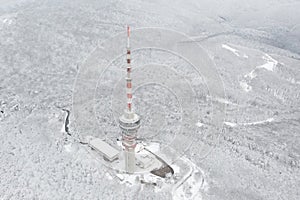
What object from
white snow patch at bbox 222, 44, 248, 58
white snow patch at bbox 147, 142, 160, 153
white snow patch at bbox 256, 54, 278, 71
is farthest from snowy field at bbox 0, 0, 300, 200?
white snow patch at bbox 147, 142, 160, 153

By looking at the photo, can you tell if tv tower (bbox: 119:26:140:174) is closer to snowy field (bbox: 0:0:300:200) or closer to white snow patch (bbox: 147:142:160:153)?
snowy field (bbox: 0:0:300:200)

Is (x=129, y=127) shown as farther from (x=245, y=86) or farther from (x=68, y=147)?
(x=245, y=86)

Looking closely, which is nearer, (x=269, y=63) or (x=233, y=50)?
(x=269, y=63)

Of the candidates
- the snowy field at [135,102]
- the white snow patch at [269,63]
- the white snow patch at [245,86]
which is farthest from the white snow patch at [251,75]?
the white snow patch at [269,63]

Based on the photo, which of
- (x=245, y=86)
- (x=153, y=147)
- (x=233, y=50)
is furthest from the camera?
(x=233, y=50)

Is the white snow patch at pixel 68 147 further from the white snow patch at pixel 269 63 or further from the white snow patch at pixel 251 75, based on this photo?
the white snow patch at pixel 269 63

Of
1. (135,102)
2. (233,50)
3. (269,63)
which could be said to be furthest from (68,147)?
(269,63)

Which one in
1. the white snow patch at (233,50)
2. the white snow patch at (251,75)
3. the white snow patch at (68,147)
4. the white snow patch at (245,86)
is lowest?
the white snow patch at (68,147)

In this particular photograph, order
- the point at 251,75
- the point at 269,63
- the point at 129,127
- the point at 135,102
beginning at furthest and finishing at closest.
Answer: the point at 269,63 → the point at 251,75 → the point at 135,102 → the point at 129,127
